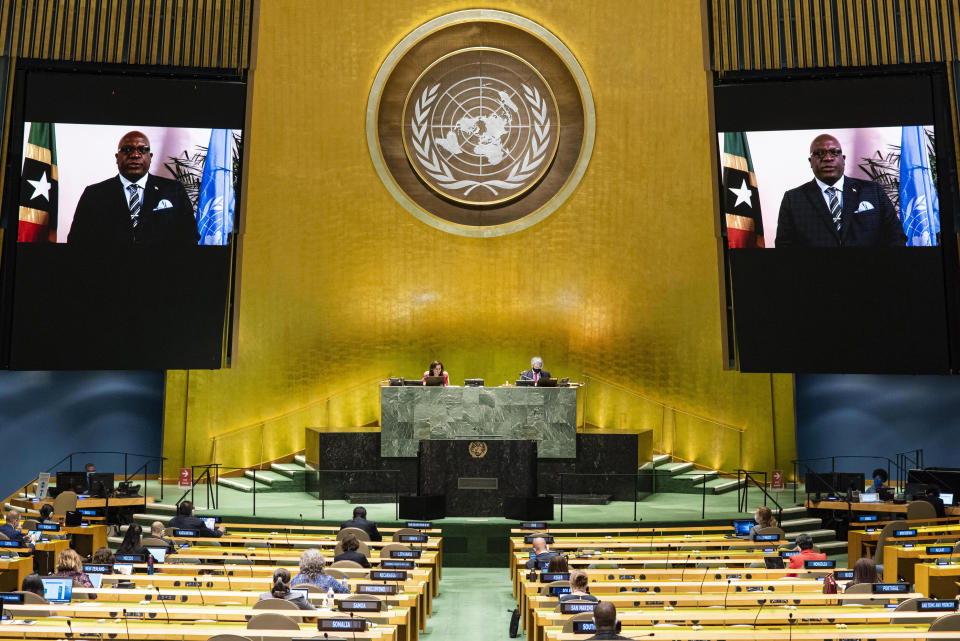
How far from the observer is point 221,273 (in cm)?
1541

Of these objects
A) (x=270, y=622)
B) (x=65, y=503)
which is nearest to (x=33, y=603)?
(x=270, y=622)

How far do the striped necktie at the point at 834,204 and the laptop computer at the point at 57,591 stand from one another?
12.0 m

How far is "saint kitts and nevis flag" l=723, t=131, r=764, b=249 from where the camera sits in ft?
51.0

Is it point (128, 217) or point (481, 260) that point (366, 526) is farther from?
point (481, 260)

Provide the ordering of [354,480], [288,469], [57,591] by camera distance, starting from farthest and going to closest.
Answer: [288,469], [354,480], [57,591]

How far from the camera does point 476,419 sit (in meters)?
14.9

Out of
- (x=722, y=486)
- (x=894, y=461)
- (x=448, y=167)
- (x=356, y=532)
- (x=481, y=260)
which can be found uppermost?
(x=448, y=167)

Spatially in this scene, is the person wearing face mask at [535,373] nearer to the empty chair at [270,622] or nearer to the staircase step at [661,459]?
the staircase step at [661,459]

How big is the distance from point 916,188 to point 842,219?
45.3 inches

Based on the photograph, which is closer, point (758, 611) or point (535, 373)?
point (758, 611)

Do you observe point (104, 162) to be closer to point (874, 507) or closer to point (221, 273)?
point (221, 273)

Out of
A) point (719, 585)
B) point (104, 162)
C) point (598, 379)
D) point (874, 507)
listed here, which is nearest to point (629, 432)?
point (598, 379)

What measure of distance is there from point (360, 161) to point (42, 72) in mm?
5015

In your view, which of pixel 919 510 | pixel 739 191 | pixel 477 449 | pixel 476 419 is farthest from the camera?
pixel 739 191
